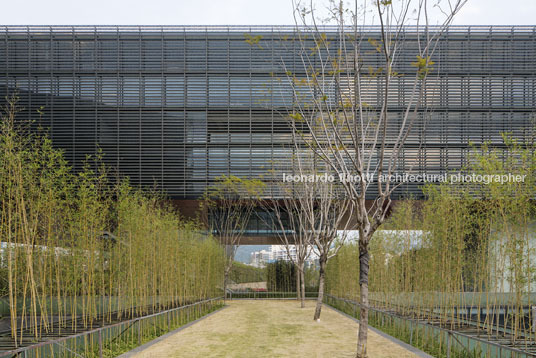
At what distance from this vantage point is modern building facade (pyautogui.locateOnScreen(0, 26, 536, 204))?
14.1 meters

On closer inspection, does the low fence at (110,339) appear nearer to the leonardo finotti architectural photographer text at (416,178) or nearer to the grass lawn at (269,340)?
the grass lawn at (269,340)

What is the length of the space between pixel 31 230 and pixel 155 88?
395 inches

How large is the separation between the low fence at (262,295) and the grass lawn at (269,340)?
7.12 m

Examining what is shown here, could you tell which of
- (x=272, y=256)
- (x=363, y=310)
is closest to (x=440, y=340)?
(x=363, y=310)

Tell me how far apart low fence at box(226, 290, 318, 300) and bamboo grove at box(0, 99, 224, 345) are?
616cm

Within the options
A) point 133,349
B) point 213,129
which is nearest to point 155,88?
point 213,129

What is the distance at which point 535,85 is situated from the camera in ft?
47.1

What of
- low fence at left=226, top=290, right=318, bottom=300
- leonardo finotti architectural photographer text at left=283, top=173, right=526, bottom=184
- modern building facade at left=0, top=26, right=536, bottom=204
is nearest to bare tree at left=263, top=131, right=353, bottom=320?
leonardo finotti architectural photographer text at left=283, top=173, right=526, bottom=184

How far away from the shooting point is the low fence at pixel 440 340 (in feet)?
15.8

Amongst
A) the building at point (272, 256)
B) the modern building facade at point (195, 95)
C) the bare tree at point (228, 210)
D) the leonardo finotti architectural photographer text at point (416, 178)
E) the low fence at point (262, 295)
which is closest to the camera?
the leonardo finotti architectural photographer text at point (416, 178)

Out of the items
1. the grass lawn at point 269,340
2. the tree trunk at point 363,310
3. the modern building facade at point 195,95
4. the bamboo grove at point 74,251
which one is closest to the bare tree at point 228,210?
the modern building facade at point 195,95

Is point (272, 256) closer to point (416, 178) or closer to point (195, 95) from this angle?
point (416, 178)

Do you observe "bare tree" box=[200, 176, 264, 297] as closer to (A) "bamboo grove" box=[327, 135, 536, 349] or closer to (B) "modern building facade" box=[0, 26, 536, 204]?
(B) "modern building facade" box=[0, 26, 536, 204]

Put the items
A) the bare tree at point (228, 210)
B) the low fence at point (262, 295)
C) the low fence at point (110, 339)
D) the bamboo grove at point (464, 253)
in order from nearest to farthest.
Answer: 1. the low fence at point (110, 339)
2. the bamboo grove at point (464, 253)
3. the bare tree at point (228, 210)
4. the low fence at point (262, 295)
